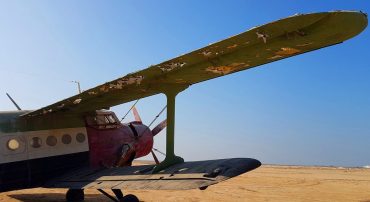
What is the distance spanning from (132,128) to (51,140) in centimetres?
313

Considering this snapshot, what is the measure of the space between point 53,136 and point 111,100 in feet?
8.25

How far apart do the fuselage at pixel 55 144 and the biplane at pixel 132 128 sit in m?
0.03

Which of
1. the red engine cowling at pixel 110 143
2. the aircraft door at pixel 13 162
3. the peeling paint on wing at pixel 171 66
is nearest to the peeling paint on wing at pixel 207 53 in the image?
the peeling paint on wing at pixel 171 66

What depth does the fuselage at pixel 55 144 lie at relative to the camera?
1052cm

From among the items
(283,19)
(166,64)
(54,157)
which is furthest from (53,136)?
(283,19)

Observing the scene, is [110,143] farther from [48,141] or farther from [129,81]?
[129,81]

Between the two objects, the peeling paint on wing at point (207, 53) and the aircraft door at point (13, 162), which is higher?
the peeling paint on wing at point (207, 53)

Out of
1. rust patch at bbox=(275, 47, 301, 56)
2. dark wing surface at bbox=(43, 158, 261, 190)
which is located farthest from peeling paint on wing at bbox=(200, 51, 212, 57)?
dark wing surface at bbox=(43, 158, 261, 190)

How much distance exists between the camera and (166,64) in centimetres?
770

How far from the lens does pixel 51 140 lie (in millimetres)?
11398

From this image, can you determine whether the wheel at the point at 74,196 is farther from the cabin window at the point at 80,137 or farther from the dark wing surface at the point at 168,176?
the dark wing surface at the point at 168,176

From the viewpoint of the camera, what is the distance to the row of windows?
1058cm

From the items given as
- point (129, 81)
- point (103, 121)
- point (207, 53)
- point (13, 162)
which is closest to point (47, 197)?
point (103, 121)

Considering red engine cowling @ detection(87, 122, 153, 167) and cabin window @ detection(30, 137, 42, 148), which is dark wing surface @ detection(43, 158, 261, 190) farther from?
red engine cowling @ detection(87, 122, 153, 167)
